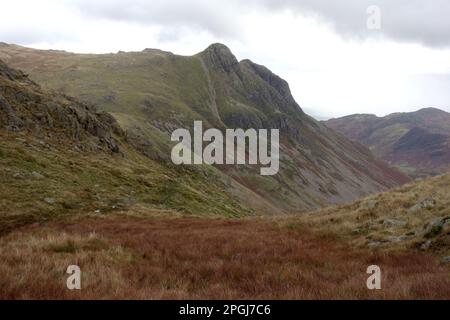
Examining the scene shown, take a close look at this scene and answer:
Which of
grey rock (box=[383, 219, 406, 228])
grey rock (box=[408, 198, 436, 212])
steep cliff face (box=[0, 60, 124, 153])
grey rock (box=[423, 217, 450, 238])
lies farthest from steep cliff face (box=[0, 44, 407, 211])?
grey rock (box=[423, 217, 450, 238])

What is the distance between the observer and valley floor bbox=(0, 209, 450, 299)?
8281 millimetres

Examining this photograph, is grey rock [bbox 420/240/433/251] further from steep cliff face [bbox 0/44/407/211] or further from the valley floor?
steep cliff face [bbox 0/44/407/211]

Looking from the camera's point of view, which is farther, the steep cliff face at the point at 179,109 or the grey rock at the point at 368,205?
the steep cliff face at the point at 179,109

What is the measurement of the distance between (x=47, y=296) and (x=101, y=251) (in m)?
4.86

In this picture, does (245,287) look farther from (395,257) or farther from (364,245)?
(364,245)

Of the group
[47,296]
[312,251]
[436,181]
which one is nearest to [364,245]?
[312,251]

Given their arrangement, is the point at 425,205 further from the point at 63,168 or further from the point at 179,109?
the point at 179,109

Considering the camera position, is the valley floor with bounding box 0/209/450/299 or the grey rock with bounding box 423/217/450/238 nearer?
the valley floor with bounding box 0/209/450/299

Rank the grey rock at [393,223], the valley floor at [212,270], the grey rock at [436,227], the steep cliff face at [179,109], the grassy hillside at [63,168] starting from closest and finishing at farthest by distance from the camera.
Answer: the valley floor at [212,270]
the grey rock at [436,227]
the grey rock at [393,223]
the grassy hillside at [63,168]
the steep cliff face at [179,109]

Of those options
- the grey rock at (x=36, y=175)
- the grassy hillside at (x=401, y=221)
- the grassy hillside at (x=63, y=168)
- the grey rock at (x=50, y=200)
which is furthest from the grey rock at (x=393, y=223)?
the grey rock at (x=36, y=175)

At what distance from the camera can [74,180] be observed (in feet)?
114

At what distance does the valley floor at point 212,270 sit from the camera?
8.28 metres

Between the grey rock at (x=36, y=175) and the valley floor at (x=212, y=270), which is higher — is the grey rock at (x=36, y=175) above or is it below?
above

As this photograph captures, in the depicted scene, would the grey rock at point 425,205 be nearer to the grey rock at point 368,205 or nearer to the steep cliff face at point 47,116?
the grey rock at point 368,205
